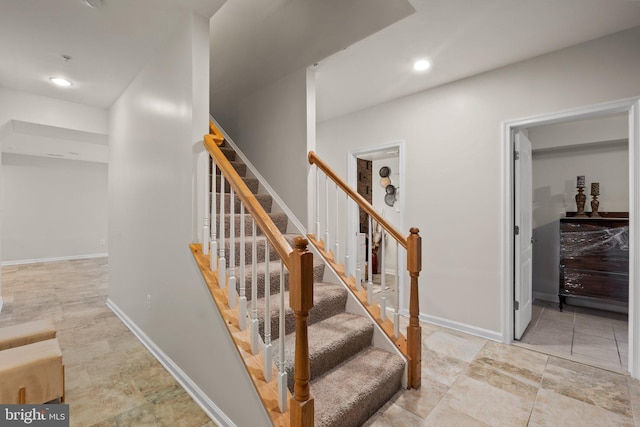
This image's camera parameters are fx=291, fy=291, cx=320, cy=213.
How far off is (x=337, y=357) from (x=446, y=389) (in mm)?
811

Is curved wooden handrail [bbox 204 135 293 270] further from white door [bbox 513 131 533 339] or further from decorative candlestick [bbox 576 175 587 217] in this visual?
decorative candlestick [bbox 576 175 587 217]

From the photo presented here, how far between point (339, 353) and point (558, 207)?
392 cm

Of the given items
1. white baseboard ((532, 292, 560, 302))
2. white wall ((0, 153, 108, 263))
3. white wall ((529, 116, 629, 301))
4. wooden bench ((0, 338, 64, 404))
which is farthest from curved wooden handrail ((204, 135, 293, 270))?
white wall ((0, 153, 108, 263))

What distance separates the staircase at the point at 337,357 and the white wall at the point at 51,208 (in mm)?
7385

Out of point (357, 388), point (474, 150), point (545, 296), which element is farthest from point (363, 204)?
point (545, 296)

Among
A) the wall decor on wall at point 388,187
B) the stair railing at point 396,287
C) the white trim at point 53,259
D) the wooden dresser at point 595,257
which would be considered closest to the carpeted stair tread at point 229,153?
the stair railing at point 396,287

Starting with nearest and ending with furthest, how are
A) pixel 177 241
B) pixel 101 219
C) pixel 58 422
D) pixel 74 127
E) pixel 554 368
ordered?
pixel 58 422, pixel 177 241, pixel 554 368, pixel 74 127, pixel 101 219

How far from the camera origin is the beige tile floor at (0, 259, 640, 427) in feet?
5.66

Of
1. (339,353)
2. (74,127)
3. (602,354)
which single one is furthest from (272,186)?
(602,354)

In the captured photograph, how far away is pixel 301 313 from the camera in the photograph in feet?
3.92

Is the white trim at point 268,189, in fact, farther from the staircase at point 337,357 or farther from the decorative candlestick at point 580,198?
the decorative candlestick at point 580,198

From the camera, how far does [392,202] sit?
18.4ft

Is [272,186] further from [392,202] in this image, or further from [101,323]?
[392,202]

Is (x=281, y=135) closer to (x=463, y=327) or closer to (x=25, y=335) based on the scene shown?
(x=25, y=335)
